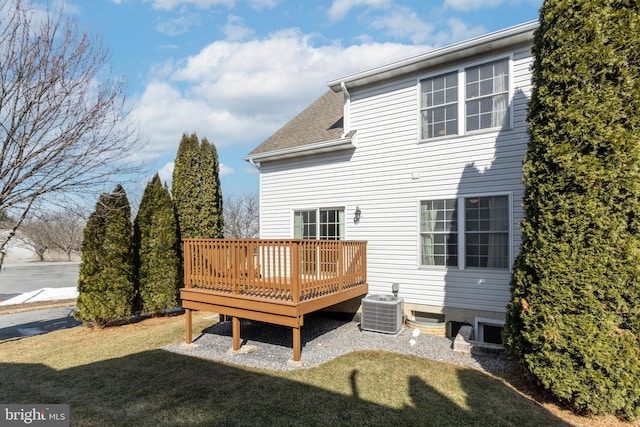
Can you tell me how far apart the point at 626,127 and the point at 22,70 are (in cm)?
859

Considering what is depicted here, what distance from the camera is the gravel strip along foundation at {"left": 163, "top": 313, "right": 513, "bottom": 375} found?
5191 mm

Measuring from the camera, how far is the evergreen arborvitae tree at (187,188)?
416 inches

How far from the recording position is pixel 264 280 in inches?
224

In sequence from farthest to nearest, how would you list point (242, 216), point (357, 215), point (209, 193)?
point (242, 216), point (209, 193), point (357, 215)

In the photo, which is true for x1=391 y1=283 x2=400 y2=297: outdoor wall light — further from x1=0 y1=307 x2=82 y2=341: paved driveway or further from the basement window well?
x1=0 y1=307 x2=82 y2=341: paved driveway

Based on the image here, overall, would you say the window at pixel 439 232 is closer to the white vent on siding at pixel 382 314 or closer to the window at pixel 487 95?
the white vent on siding at pixel 382 314

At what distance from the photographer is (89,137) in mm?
6473

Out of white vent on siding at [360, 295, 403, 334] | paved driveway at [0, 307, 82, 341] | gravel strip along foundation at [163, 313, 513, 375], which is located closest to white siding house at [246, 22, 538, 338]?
white vent on siding at [360, 295, 403, 334]

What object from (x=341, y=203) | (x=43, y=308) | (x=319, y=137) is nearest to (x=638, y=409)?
(x=341, y=203)

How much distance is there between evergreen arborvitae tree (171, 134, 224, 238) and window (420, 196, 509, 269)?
22.9 ft

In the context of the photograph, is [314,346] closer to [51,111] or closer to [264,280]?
[264,280]

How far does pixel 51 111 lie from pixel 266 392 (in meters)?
6.08

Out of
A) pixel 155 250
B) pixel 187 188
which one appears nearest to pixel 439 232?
pixel 155 250

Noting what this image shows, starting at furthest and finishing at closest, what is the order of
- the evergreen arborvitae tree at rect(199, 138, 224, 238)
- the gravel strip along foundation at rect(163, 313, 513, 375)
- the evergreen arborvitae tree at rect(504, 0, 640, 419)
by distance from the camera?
1. the evergreen arborvitae tree at rect(199, 138, 224, 238)
2. the gravel strip along foundation at rect(163, 313, 513, 375)
3. the evergreen arborvitae tree at rect(504, 0, 640, 419)
